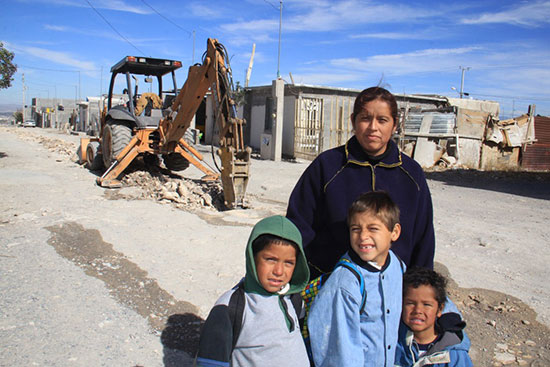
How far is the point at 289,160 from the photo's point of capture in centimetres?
1652

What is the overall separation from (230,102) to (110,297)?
4.43 metres

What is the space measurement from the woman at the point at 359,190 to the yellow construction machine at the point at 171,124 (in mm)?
5285

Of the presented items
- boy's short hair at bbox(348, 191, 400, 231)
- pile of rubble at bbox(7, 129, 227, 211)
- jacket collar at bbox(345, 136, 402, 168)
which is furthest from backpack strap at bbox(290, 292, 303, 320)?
pile of rubble at bbox(7, 129, 227, 211)

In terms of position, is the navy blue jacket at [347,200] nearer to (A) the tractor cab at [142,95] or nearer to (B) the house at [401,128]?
(A) the tractor cab at [142,95]

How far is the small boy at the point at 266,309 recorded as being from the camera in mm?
1805

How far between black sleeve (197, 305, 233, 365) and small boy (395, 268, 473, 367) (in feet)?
2.96

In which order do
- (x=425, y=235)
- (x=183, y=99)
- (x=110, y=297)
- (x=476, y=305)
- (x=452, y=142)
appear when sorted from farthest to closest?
1. (x=452, y=142)
2. (x=183, y=99)
3. (x=476, y=305)
4. (x=110, y=297)
5. (x=425, y=235)

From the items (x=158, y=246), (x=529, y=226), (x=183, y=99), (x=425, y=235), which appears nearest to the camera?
(x=425, y=235)

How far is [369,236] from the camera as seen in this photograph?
191 cm

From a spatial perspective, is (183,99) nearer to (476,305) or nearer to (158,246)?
(158,246)

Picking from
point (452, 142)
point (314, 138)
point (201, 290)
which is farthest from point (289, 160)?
point (201, 290)

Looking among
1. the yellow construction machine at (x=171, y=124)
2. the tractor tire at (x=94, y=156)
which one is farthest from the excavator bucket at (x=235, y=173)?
the tractor tire at (x=94, y=156)

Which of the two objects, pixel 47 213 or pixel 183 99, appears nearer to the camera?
pixel 47 213

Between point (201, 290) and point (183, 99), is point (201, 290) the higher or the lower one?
the lower one
